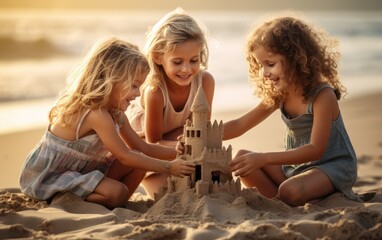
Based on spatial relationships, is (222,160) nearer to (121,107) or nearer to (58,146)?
(121,107)

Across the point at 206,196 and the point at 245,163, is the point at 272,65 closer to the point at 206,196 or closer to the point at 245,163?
the point at 245,163

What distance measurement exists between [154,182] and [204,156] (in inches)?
52.8

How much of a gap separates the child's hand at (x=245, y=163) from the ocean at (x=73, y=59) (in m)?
1.33

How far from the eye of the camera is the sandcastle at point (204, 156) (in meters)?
5.33

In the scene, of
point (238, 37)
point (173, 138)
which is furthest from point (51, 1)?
point (173, 138)

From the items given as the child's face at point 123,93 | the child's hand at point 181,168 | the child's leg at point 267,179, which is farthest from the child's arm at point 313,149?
the child's face at point 123,93

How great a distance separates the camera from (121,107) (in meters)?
5.88

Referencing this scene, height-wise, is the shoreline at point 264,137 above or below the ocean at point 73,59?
below

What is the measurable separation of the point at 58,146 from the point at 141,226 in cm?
148

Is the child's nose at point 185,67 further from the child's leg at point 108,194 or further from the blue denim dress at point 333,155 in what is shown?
the child's leg at point 108,194

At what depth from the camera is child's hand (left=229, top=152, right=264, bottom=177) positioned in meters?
5.45

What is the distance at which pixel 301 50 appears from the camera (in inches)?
235

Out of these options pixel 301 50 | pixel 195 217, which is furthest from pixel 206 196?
pixel 301 50

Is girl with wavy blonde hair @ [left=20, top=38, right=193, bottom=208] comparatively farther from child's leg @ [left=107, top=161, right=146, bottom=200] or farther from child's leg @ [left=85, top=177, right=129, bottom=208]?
child's leg @ [left=107, top=161, right=146, bottom=200]
